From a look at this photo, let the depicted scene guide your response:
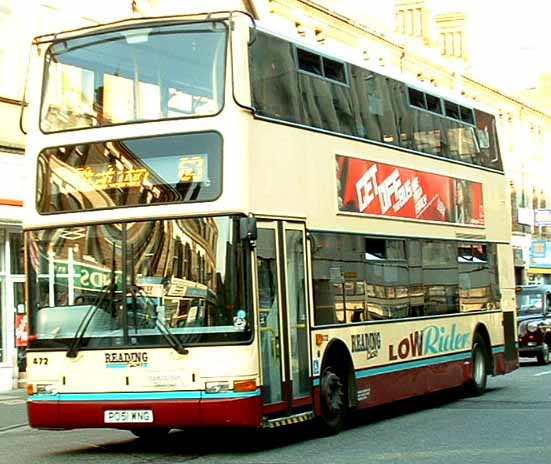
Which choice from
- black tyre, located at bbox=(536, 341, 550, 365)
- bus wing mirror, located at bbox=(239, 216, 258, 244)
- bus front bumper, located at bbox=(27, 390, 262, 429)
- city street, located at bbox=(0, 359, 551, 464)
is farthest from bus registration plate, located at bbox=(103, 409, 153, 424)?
black tyre, located at bbox=(536, 341, 550, 365)

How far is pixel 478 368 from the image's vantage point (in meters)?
18.9

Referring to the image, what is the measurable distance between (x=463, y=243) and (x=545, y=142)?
49700 mm

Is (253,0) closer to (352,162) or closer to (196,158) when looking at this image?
(352,162)

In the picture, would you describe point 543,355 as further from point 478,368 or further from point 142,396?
point 142,396

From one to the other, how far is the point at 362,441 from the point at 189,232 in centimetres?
312

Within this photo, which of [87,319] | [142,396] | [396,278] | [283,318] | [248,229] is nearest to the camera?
[248,229]

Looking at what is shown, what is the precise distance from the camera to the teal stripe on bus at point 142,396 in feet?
38.7

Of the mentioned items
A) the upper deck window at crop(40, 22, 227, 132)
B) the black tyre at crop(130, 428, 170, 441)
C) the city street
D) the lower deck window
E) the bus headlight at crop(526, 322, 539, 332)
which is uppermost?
the upper deck window at crop(40, 22, 227, 132)

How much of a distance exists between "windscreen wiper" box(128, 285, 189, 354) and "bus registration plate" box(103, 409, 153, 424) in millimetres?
704

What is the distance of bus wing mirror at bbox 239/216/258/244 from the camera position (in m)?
11.9

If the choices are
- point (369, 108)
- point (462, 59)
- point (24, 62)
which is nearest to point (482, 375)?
point (369, 108)

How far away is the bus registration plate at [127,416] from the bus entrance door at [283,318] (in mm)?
1194

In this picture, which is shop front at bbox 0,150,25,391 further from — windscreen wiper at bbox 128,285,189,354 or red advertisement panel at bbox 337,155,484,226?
windscreen wiper at bbox 128,285,189,354

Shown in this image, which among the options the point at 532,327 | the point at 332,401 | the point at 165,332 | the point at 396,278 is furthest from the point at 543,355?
the point at 165,332
